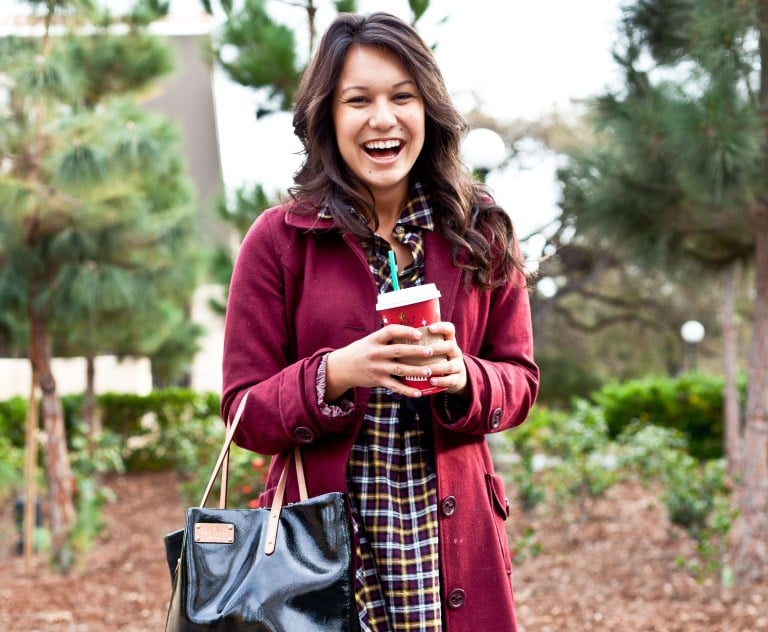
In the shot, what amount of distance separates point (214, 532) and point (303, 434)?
0.66 feet

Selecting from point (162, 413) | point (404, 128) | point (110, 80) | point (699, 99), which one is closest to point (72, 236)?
point (110, 80)

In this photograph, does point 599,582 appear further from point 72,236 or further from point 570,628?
point 72,236

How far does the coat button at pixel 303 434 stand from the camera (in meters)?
1.45

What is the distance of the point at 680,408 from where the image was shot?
10.6 m

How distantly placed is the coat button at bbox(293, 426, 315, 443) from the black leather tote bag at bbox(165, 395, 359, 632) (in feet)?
0.31

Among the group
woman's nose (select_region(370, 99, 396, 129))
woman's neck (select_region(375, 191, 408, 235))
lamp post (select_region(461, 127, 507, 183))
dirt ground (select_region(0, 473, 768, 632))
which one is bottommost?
dirt ground (select_region(0, 473, 768, 632))

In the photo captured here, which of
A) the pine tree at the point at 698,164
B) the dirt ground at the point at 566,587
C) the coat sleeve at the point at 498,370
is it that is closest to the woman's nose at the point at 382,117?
the coat sleeve at the point at 498,370

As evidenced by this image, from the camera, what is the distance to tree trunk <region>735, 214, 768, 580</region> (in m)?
4.69

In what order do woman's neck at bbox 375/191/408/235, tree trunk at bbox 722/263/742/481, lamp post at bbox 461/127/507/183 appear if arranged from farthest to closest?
tree trunk at bbox 722/263/742/481, lamp post at bbox 461/127/507/183, woman's neck at bbox 375/191/408/235

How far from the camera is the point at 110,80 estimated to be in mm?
8992

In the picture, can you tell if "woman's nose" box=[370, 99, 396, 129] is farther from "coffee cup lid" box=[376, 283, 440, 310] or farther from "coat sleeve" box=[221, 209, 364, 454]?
"coffee cup lid" box=[376, 283, 440, 310]

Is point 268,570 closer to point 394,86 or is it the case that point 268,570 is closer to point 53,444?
point 394,86

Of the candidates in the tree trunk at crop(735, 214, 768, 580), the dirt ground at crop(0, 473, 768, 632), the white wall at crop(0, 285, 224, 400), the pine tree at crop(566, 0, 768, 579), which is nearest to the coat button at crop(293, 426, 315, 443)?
the pine tree at crop(566, 0, 768, 579)

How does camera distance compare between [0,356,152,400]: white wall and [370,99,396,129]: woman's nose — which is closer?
[370,99,396,129]: woman's nose
